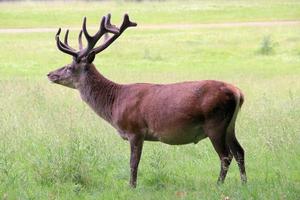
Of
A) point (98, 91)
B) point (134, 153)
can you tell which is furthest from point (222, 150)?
point (98, 91)

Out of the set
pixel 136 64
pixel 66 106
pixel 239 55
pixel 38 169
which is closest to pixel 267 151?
pixel 38 169

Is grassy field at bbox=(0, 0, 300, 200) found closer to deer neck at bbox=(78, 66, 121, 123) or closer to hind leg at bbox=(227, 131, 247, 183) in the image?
hind leg at bbox=(227, 131, 247, 183)

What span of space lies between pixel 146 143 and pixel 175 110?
2536mm

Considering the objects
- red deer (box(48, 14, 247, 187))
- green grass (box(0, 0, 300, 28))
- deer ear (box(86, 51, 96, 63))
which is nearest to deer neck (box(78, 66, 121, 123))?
Result: red deer (box(48, 14, 247, 187))

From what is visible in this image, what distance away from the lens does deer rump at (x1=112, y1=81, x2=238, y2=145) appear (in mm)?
8164

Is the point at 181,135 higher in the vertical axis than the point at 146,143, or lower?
higher

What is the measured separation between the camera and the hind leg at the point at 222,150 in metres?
8.23

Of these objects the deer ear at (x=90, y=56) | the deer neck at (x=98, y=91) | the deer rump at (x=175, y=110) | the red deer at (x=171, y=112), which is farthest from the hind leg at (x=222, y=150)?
the deer ear at (x=90, y=56)

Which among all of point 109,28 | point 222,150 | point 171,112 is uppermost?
point 109,28

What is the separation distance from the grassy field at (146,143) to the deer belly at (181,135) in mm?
428

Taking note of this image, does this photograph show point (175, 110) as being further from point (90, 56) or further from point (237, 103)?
point (90, 56)

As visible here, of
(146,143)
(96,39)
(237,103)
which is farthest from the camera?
(146,143)

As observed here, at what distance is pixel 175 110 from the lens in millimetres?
8367

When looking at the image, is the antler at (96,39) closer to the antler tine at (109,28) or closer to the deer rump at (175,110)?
the antler tine at (109,28)
